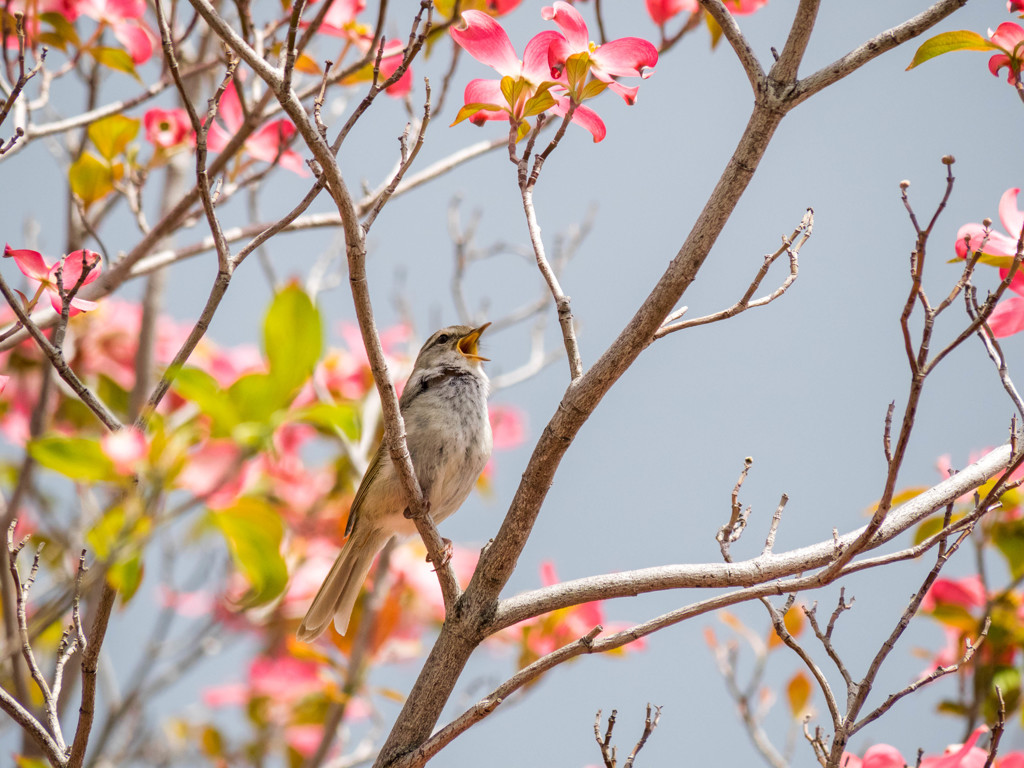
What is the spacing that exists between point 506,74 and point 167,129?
5.23ft

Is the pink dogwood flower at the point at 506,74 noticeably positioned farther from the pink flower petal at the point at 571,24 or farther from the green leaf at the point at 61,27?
the green leaf at the point at 61,27

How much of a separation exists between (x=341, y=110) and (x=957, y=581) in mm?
3399

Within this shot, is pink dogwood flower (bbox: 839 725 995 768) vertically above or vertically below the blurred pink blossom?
below

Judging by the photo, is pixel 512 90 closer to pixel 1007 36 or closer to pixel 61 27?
pixel 1007 36

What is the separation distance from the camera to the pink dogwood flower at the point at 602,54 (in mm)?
2275

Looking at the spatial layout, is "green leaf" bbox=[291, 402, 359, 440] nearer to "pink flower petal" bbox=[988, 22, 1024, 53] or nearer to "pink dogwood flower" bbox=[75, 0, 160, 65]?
"pink flower petal" bbox=[988, 22, 1024, 53]

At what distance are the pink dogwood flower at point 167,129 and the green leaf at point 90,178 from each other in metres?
0.24

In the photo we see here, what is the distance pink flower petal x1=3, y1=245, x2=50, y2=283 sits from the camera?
218cm

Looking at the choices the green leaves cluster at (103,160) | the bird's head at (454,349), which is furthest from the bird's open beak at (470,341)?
the green leaves cluster at (103,160)

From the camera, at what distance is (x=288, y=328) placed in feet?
4.32

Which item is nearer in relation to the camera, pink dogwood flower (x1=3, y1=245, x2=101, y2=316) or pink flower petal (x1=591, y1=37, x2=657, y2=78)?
pink dogwood flower (x1=3, y1=245, x2=101, y2=316)

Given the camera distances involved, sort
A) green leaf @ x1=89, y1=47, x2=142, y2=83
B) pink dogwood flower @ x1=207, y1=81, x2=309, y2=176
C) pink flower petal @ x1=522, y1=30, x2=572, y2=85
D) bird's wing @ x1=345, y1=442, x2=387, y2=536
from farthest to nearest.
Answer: bird's wing @ x1=345, y1=442, x2=387, y2=536
pink dogwood flower @ x1=207, y1=81, x2=309, y2=176
green leaf @ x1=89, y1=47, x2=142, y2=83
pink flower petal @ x1=522, y1=30, x2=572, y2=85

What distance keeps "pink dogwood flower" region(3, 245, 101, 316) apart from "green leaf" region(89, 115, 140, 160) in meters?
1.03

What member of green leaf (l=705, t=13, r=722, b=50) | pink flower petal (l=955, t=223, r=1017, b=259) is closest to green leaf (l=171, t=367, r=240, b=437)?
pink flower petal (l=955, t=223, r=1017, b=259)
